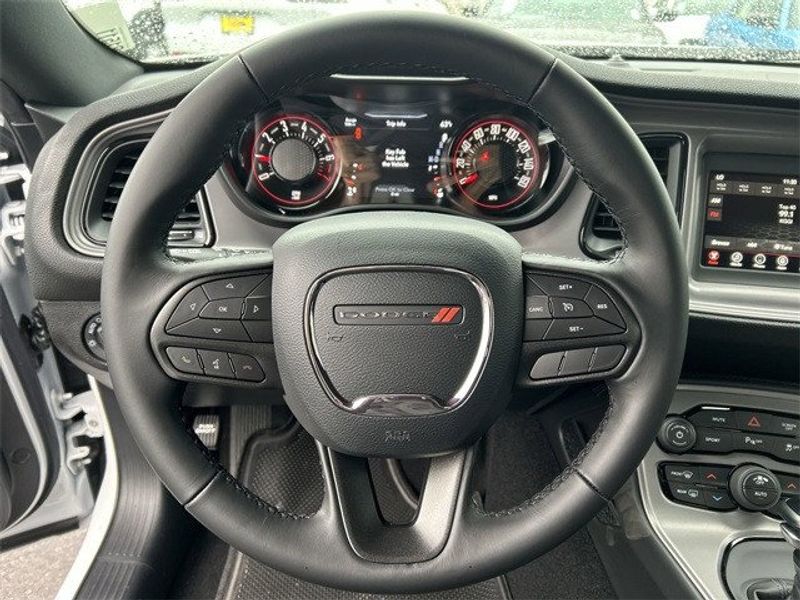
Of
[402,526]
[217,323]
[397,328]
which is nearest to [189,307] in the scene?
[217,323]

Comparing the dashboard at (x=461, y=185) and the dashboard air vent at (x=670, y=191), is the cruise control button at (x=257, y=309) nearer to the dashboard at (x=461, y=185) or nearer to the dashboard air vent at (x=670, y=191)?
the dashboard at (x=461, y=185)

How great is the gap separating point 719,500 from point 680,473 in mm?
73

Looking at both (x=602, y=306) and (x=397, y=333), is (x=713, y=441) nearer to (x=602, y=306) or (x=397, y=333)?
(x=602, y=306)

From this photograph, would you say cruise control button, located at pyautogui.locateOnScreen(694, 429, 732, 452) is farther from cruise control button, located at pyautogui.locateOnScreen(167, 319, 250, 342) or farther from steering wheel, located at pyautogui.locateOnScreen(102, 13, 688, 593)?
cruise control button, located at pyautogui.locateOnScreen(167, 319, 250, 342)

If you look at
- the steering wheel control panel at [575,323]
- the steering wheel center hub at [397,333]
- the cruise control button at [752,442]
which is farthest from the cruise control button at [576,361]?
the cruise control button at [752,442]

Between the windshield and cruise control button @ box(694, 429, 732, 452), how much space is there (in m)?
0.66

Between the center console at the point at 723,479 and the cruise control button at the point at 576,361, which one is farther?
the center console at the point at 723,479

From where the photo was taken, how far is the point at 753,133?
1.24 m

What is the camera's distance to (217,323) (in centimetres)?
92

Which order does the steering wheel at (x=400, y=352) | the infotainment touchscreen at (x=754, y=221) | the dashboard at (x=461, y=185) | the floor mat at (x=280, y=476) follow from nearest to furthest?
the steering wheel at (x=400, y=352) < the dashboard at (x=461, y=185) < the infotainment touchscreen at (x=754, y=221) < the floor mat at (x=280, y=476)

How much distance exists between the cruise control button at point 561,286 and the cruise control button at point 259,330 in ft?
1.02

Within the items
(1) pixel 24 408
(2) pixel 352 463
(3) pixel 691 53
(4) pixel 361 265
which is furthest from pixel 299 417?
(3) pixel 691 53

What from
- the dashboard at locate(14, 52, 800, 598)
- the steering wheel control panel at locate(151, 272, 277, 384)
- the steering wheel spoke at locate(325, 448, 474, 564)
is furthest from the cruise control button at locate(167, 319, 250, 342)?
the dashboard at locate(14, 52, 800, 598)

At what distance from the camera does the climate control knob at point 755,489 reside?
129cm
